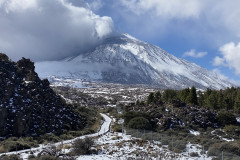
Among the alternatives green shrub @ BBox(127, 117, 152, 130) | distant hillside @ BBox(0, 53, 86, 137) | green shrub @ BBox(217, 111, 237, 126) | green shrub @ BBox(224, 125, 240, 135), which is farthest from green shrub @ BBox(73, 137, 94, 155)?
green shrub @ BBox(217, 111, 237, 126)

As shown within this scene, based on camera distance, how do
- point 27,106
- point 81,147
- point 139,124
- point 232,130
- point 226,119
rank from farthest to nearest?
point 226,119
point 232,130
point 139,124
point 27,106
point 81,147

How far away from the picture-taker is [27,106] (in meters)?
27.4

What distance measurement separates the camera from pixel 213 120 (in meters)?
34.9

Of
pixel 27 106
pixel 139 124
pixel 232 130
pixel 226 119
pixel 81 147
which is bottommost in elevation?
pixel 81 147

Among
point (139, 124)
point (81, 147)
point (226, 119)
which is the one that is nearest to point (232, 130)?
point (226, 119)

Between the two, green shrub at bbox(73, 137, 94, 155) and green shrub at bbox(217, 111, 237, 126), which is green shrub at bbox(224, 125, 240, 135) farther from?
green shrub at bbox(73, 137, 94, 155)

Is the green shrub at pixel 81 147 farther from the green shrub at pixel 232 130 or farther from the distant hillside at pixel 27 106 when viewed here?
the green shrub at pixel 232 130

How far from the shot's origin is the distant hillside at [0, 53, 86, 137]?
80.2ft

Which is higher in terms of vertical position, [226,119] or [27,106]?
[27,106]

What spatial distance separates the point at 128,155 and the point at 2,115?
15.6 m

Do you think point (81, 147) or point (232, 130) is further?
point (232, 130)

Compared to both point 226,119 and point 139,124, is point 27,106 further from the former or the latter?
point 226,119

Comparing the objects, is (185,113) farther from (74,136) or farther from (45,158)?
(45,158)

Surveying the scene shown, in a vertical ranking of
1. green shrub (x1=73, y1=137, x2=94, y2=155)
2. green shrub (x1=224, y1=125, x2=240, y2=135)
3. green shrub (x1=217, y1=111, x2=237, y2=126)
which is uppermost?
green shrub (x1=217, y1=111, x2=237, y2=126)
